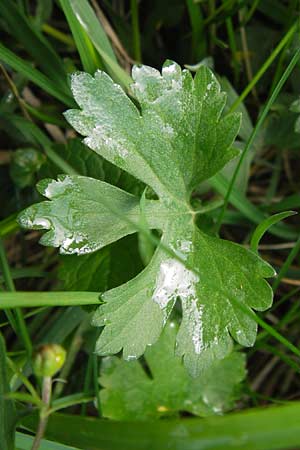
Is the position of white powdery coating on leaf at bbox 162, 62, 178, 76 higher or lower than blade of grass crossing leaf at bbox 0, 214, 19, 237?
A: higher

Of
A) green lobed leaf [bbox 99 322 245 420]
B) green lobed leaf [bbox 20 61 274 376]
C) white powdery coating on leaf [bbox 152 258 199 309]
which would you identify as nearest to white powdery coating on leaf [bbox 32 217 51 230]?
green lobed leaf [bbox 20 61 274 376]

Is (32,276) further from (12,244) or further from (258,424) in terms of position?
(258,424)

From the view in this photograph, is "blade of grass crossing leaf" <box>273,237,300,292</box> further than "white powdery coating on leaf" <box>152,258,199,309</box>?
Yes

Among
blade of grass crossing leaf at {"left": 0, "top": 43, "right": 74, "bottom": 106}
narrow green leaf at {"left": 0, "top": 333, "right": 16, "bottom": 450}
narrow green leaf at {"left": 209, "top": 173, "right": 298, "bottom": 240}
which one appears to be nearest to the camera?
narrow green leaf at {"left": 0, "top": 333, "right": 16, "bottom": 450}

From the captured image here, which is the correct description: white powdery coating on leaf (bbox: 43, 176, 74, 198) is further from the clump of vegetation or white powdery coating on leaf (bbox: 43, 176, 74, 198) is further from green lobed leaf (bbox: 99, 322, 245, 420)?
green lobed leaf (bbox: 99, 322, 245, 420)

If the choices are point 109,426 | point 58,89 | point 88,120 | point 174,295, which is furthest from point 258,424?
point 58,89

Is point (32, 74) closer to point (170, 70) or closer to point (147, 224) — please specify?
point (170, 70)
